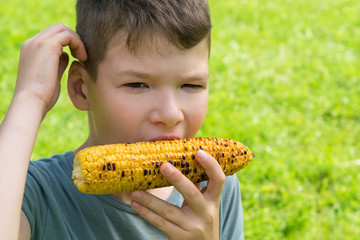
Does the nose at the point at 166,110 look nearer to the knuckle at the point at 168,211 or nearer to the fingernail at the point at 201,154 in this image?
the fingernail at the point at 201,154

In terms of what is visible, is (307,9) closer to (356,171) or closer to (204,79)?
(356,171)

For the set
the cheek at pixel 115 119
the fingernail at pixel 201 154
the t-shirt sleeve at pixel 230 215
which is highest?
the cheek at pixel 115 119

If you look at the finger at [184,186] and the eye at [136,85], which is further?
the eye at [136,85]

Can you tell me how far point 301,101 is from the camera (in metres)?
5.86

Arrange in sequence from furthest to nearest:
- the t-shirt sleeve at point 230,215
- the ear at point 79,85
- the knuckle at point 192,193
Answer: the t-shirt sleeve at point 230,215
the ear at point 79,85
the knuckle at point 192,193

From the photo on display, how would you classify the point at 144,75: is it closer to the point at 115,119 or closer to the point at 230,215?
the point at 115,119

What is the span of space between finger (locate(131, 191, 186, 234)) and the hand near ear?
0.57 metres

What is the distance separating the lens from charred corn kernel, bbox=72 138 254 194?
1840 millimetres

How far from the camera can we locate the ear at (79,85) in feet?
7.88

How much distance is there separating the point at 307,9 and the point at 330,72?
2.91 metres

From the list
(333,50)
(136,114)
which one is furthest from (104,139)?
(333,50)

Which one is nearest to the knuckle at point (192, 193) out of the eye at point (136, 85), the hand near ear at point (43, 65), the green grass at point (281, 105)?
the eye at point (136, 85)

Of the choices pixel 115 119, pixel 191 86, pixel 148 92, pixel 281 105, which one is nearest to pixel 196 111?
pixel 191 86

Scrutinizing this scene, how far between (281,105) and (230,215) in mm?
3254
